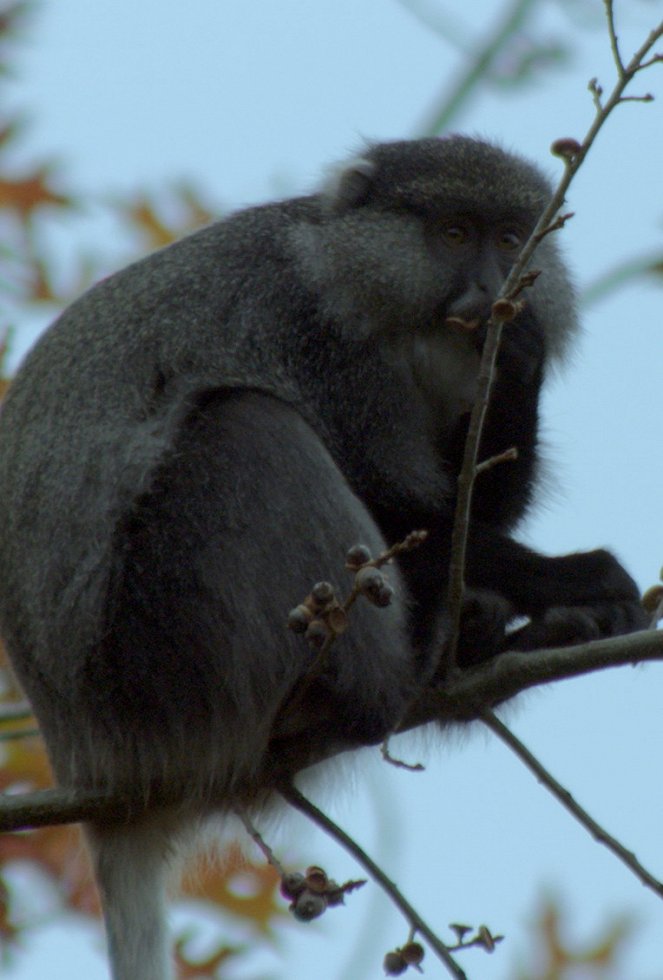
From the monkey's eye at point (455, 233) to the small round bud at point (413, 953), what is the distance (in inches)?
114

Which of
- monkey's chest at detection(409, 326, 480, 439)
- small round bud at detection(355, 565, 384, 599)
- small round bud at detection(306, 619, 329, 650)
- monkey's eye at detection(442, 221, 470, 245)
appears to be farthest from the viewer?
monkey's eye at detection(442, 221, 470, 245)

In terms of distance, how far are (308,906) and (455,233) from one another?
294 cm

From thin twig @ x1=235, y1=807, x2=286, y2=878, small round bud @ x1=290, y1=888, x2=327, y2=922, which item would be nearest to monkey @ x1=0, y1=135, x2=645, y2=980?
thin twig @ x1=235, y1=807, x2=286, y2=878

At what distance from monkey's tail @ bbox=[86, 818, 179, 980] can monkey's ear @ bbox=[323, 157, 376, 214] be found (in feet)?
8.59

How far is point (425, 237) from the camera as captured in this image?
624 cm

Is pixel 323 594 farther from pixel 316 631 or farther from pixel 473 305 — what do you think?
pixel 473 305

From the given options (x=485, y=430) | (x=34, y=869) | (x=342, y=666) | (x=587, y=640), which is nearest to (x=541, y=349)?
(x=485, y=430)

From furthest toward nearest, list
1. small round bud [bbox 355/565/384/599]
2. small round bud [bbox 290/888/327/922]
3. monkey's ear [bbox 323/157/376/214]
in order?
monkey's ear [bbox 323/157/376/214] → small round bud [bbox 290/888/327/922] → small round bud [bbox 355/565/384/599]

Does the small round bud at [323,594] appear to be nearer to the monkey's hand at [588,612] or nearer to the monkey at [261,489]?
the monkey at [261,489]

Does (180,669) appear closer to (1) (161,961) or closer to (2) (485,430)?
(1) (161,961)

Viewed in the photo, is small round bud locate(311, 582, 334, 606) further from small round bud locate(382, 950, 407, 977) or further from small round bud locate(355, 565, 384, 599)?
small round bud locate(382, 950, 407, 977)

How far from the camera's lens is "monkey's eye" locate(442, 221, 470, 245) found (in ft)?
20.3

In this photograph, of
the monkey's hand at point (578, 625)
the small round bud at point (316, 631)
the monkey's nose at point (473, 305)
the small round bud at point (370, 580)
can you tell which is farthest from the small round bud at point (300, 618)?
the monkey's nose at point (473, 305)

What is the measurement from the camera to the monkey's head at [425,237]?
20.1 ft
